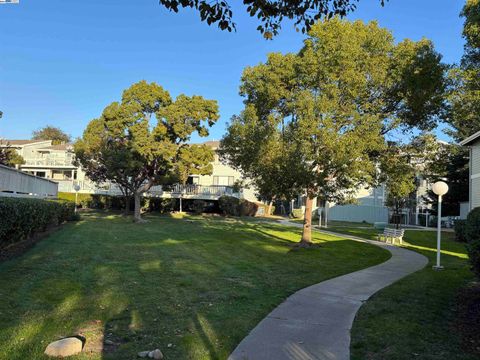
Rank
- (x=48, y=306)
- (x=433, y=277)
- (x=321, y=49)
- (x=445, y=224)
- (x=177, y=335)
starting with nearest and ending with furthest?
(x=177, y=335) → (x=48, y=306) → (x=433, y=277) → (x=321, y=49) → (x=445, y=224)

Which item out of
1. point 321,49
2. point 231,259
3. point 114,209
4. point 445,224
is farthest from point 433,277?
point 114,209

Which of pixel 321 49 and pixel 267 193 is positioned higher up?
pixel 321 49

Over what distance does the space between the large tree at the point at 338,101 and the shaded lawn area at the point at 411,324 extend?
20.7 ft

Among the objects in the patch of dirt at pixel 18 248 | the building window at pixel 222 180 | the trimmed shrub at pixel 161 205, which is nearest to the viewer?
the patch of dirt at pixel 18 248

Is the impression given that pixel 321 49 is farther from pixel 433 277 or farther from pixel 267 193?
pixel 433 277

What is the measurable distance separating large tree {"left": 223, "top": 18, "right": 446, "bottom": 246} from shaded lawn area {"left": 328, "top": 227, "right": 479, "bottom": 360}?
248 inches

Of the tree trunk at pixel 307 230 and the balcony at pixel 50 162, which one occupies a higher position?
the balcony at pixel 50 162

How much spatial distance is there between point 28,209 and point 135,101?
706 inches

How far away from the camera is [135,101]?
2992 centimetres

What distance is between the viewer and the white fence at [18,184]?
1411cm

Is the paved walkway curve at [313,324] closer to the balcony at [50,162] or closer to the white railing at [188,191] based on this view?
the white railing at [188,191]

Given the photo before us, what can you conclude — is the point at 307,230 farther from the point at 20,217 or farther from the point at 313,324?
the point at 313,324

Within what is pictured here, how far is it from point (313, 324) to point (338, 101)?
1114 cm

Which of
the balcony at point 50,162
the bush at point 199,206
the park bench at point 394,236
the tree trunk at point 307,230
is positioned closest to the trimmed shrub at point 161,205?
the bush at point 199,206
